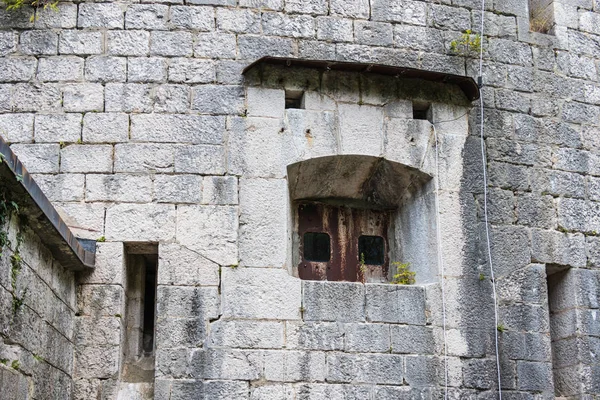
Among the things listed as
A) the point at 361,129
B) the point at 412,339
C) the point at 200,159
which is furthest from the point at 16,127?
the point at 412,339

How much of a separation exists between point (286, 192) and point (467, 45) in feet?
6.69

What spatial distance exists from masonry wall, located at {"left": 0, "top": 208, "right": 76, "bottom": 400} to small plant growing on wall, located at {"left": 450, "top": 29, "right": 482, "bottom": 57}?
11.7ft

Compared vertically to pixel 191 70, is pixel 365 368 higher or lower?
lower

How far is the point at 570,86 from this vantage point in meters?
7.46

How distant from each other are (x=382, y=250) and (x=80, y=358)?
8.36ft

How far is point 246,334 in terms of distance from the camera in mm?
6152

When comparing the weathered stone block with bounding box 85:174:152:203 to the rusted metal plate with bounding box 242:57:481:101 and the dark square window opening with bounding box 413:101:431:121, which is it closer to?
the rusted metal plate with bounding box 242:57:481:101

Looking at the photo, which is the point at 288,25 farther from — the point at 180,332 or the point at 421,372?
the point at 421,372

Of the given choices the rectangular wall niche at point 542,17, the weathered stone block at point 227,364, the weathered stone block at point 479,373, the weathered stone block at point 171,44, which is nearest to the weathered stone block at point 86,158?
the weathered stone block at point 171,44

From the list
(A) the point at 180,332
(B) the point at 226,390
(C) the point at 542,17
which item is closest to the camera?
(B) the point at 226,390

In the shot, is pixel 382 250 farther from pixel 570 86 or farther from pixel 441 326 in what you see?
pixel 570 86

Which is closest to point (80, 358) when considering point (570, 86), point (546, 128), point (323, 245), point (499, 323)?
point (323, 245)

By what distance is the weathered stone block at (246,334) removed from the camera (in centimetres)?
612

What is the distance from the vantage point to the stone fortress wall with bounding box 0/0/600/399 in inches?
244
